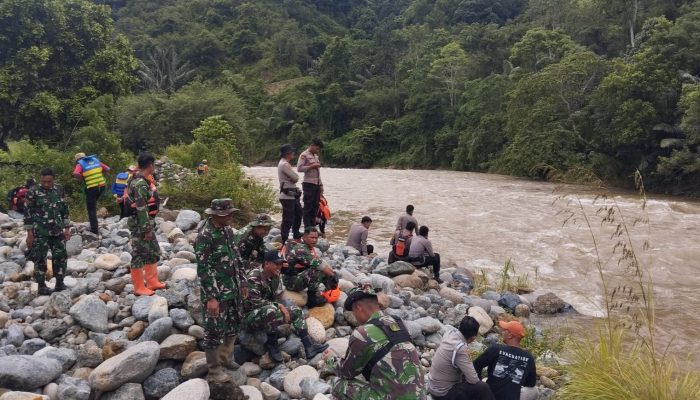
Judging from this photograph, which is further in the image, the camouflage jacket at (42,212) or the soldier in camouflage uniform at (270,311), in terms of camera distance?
the camouflage jacket at (42,212)

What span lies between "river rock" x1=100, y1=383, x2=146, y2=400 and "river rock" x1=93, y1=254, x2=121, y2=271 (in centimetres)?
246

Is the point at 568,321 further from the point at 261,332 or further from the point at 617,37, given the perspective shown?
the point at 617,37

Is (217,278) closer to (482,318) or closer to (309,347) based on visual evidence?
(309,347)

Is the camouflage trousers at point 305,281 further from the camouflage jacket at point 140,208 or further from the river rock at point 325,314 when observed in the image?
the camouflage jacket at point 140,208

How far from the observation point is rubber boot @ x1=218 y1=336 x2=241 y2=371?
421 centimetres

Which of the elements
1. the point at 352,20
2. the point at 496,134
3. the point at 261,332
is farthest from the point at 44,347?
the point at 352,20

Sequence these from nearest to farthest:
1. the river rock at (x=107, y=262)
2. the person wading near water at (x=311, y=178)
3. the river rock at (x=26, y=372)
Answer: the river rock at (x=26, y=372), the river rock at (x=107, y=262), the person wading near water at (x=311, y=178)

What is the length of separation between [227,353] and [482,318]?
3.61 meters

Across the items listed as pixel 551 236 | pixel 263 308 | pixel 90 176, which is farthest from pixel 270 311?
pixel 551 236

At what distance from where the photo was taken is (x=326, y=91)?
48.7 meters

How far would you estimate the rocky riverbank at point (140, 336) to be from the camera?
12.6ft

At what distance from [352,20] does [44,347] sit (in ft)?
252

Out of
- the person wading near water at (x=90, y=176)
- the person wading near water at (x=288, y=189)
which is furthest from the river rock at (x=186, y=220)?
the person wading near water at (x=288, y=189)

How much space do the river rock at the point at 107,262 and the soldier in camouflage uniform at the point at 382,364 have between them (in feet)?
13.7
